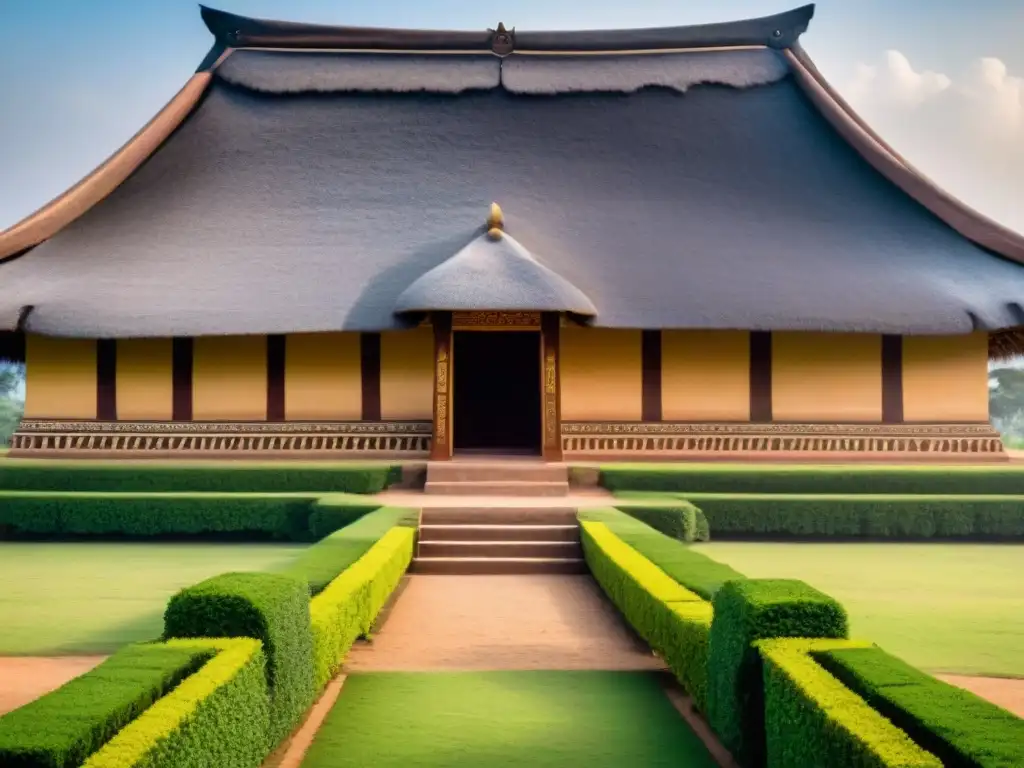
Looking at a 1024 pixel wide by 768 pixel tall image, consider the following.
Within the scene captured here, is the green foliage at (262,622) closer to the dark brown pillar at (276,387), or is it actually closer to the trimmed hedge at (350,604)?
the trimmed hedge at (350,604)

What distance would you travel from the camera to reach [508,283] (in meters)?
16.2

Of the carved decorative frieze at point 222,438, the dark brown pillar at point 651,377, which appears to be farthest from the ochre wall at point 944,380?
the carved decorative frieze at point 222,438

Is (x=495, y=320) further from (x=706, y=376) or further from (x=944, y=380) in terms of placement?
(x=944, y=380)

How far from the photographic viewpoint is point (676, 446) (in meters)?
18.7

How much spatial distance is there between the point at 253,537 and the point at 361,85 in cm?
1196

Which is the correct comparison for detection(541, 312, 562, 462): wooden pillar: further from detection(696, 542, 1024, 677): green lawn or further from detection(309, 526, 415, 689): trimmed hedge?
detection(309, 526, 415, 689): trimmed hedge

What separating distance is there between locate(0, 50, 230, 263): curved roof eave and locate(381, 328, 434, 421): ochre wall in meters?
6.74

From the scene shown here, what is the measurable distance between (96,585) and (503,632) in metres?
4.89

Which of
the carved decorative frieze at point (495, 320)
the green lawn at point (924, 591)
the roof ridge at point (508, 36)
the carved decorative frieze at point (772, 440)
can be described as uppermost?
the roof ridge at point (508, 36)

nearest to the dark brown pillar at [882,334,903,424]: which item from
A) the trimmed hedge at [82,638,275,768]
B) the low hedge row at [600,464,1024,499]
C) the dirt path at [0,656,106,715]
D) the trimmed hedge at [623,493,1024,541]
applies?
the low hedge row at [600,464,1024,499]

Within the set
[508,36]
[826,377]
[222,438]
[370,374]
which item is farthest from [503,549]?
[508,36]

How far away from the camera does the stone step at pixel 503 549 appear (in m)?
11.9

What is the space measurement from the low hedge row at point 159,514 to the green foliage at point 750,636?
9.18m

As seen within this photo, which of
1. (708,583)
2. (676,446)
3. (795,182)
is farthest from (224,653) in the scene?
(795,182)
